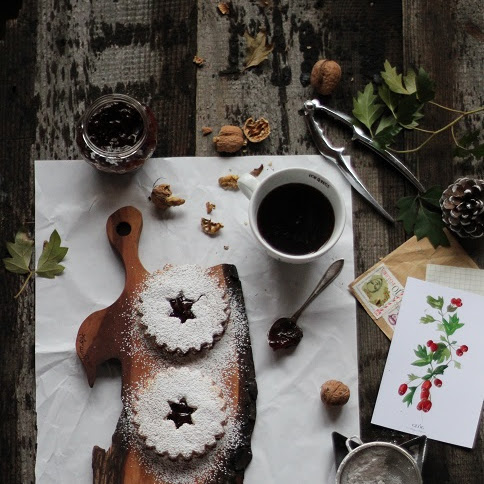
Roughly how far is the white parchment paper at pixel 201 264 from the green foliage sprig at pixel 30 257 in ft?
0.05

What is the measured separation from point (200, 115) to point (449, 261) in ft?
1.88

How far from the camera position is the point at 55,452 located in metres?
1.35

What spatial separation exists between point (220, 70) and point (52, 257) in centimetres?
50

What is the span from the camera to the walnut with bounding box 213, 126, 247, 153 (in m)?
1.39

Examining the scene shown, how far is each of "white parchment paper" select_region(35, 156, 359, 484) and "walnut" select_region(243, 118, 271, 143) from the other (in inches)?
1.7

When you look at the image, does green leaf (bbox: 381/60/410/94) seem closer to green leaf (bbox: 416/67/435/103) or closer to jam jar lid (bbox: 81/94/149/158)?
green leaf (bbox: 416/67/435/103)

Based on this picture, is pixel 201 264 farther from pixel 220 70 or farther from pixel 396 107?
pixel 396 107

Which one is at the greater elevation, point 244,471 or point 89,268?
point 89,268

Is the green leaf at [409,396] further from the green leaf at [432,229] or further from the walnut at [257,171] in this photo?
the walnut at [257,171]

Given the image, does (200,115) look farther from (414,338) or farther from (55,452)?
(55,452)

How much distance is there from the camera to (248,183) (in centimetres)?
130

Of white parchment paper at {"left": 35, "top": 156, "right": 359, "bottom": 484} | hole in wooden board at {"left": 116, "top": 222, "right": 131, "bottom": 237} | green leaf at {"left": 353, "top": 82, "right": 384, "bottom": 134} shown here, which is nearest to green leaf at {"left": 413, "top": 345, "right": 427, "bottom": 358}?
white parchment paper at {"left": 35, "top": 156, "right": 359, "bottom": 484}

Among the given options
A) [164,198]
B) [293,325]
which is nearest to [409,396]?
[293,325]

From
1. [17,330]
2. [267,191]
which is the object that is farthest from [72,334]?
[267,191]
